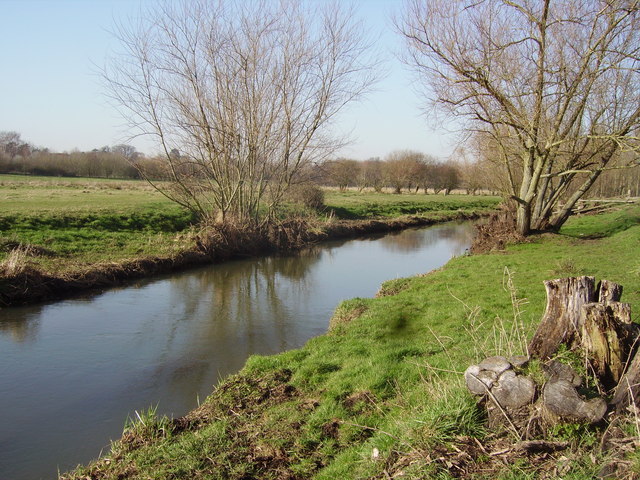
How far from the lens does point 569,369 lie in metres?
3.99

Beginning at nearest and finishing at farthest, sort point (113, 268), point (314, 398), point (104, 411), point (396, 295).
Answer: point (314, 398) → point (104, 411) → point (396, 295) → point (113, 268)

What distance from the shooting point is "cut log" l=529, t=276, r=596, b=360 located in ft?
15.2

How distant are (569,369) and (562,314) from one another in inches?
34.1

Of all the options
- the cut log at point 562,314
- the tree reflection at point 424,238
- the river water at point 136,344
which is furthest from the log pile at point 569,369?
the tree reflection at point 424,238

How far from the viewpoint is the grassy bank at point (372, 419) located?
3555 millimetres

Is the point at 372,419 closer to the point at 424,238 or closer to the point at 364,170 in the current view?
the point at 424,238

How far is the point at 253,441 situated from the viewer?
525 cm

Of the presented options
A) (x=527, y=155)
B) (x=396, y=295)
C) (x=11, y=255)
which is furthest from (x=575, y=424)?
(x=527, y=155)

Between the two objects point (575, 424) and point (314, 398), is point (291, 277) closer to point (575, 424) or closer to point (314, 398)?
point (314, 398)

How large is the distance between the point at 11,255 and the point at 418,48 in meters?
12.8

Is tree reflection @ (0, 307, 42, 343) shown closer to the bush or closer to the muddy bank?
the muddy bank

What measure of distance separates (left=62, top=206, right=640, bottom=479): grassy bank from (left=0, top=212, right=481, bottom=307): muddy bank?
787 cm

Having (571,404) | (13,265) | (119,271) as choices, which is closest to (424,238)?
(119,271)

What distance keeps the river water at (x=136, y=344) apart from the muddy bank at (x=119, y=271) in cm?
57
